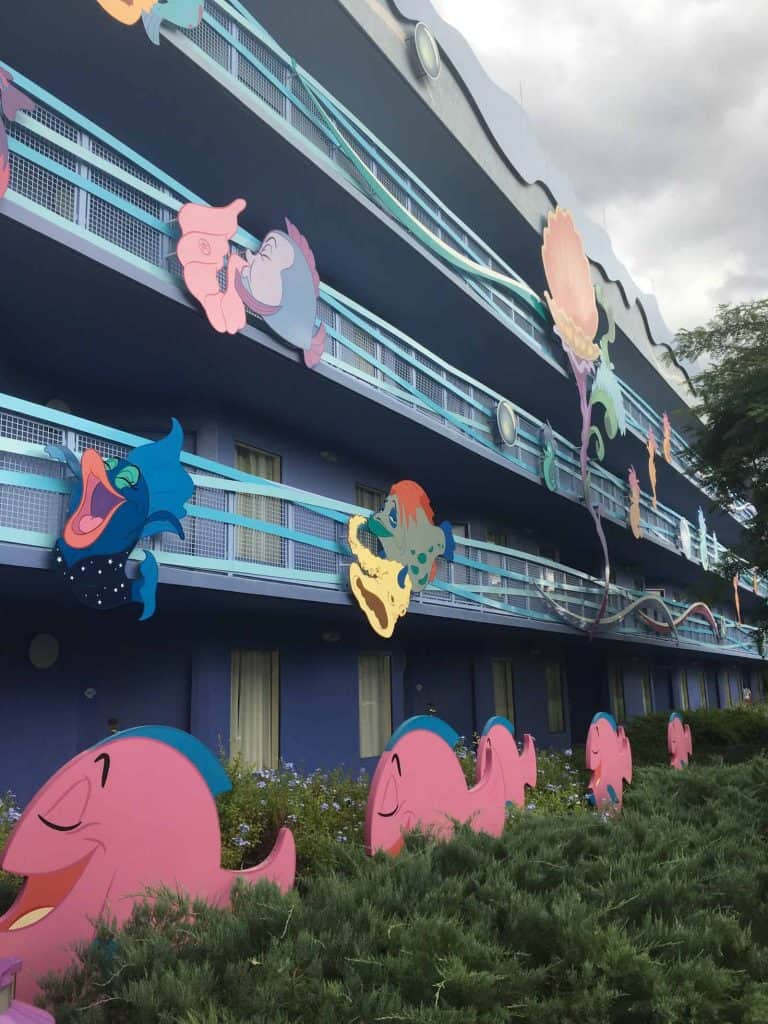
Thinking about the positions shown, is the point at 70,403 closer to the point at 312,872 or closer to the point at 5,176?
the point at 5,176

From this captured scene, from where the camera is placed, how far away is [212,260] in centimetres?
1183

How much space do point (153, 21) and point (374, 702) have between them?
Answer: 13.2 meters

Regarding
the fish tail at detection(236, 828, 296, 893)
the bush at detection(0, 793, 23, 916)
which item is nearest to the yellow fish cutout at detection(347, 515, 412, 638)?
the bush at detection(0, 793, 23, 916)

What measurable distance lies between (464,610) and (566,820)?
9.51 m

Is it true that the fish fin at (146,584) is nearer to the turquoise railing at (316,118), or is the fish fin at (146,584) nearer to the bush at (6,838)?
the bush at (6,838)

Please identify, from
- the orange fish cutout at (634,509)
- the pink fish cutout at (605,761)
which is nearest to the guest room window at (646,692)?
the orange fish cutout at (634,509)

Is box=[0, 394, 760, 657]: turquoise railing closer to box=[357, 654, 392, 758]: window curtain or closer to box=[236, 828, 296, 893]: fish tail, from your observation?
box=[357, 654, 392, 758]: window curtain

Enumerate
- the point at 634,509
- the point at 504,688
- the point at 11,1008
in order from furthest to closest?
the point at 634,509
the point at 504,688
the point at 11,1008

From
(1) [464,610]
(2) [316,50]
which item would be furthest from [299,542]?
(2) [316,50]

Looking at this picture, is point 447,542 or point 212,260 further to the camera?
point 447,542

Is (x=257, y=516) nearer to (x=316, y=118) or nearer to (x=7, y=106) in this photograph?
(x=7, y=106)

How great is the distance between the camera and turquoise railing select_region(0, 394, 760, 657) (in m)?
9.36

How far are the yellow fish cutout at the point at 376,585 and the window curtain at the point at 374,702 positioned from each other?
10.8ft

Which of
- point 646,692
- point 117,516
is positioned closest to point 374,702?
point 117,516
